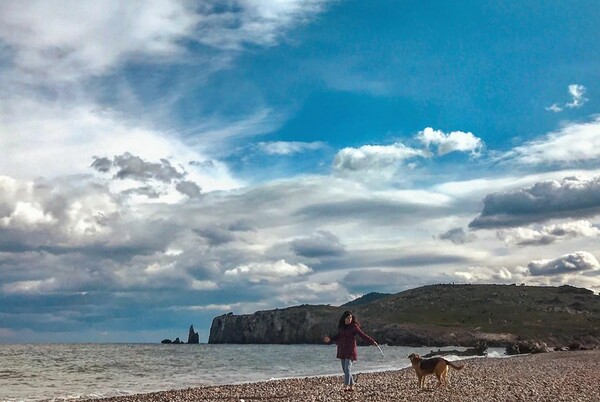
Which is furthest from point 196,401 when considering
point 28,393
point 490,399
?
point 28,393

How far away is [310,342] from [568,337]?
79.7m

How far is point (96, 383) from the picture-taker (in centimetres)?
4250

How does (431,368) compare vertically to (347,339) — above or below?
below

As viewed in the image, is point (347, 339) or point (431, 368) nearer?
point (347, 339)

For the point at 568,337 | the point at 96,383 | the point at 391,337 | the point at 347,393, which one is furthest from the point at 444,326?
the point at 347,393

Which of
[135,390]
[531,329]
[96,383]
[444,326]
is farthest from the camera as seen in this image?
[444,326]

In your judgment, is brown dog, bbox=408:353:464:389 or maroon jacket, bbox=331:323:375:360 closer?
maroon jacket, bbox=331:323:375:360

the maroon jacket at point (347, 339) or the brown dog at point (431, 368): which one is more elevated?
the maroon jacket at point (347, 339)

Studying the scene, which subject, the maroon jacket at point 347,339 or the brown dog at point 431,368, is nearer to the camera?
the maroon jacket at point 347,339

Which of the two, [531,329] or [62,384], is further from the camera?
[531,329]

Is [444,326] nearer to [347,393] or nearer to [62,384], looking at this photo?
[62,384]

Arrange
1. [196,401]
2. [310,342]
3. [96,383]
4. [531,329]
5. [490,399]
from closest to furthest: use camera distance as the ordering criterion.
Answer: [490,399]
[196,401]
[96,383]
[531,329]
[310,342]

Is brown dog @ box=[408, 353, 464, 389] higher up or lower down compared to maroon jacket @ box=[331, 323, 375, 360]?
lower down

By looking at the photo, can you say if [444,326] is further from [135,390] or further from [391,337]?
[135,390]
